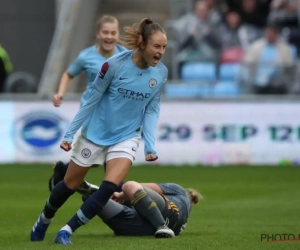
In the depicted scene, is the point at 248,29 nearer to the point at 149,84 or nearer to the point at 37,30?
the point at 37,30

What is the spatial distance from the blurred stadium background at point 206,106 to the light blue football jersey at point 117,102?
3203 mm

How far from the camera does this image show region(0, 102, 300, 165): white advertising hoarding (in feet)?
61.9

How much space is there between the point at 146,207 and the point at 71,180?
70 cm

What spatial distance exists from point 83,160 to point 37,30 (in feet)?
57.1

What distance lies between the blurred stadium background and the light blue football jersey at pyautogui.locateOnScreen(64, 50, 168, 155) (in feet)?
10.5

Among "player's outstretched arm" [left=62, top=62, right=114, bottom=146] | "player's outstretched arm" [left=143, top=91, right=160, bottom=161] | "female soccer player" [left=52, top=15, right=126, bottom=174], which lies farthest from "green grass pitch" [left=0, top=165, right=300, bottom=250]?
"female soccer player" [left=52, top=15, right=126, bottom=174]

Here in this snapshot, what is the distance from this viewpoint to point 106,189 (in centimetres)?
830

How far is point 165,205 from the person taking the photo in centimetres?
895

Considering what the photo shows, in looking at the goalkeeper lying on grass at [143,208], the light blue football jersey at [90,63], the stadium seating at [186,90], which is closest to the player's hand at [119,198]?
the goalkeeper lying on grass at [143,208]

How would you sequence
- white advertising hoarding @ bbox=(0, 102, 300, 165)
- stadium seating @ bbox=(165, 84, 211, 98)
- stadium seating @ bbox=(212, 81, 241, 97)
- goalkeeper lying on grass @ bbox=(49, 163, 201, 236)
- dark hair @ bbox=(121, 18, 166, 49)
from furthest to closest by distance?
stadium seating @ bbox=(212, 81, 241, 97) < stadium seating @ bbox=(165, 84, 211, 98) < white advertising hoarding @ bbox=(0, 102, 300, 165) < goalkeeper lying on grass @ bbox=(49, 163, 201, 236) < dark hair @ bbox=(121, 18, 166, 49)

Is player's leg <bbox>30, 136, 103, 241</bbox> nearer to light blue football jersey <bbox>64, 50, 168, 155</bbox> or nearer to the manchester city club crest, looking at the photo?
light blue football jersey <bbox>64, 50, 168, 155</bbox>

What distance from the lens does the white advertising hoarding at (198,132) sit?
1886 cm

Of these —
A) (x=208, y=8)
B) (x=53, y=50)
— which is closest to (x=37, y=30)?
(x=53, y=50)

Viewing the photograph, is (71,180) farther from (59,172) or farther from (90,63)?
(90,63)
